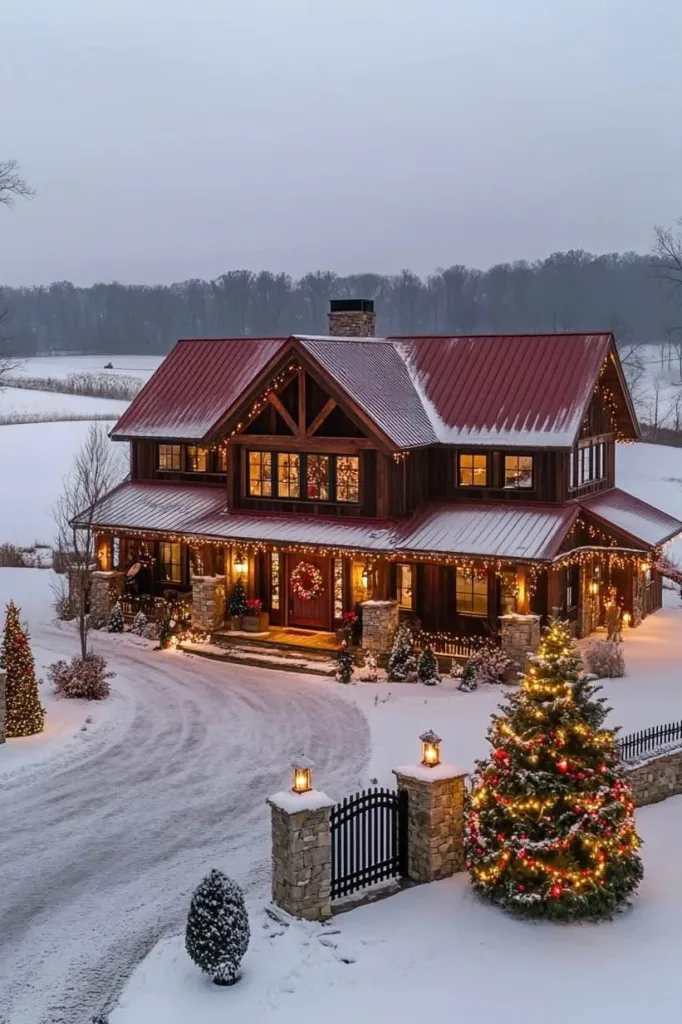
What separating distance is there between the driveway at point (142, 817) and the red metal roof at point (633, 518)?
9.21 metres

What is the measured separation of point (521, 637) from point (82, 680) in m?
10.4

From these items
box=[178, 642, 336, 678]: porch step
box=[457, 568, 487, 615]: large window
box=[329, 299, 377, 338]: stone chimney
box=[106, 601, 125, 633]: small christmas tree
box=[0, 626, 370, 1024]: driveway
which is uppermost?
box=[329, 299, 377, 338]: stone chimney

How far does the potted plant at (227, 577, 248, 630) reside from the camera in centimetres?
2975

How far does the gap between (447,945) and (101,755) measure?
9.90 meters

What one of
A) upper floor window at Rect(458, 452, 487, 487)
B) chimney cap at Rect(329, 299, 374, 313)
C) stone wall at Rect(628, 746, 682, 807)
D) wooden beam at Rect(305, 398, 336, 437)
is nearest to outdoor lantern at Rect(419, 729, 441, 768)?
stone wall at Rect(628, 746, 682, 807)

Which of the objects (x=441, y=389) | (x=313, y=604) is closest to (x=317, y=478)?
(x=313, y=604)

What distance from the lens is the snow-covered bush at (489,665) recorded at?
25.2 meters

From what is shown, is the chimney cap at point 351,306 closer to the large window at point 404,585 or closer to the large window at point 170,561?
the large window at point 170,561

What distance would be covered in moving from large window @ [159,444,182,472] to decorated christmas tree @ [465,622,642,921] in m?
22.1

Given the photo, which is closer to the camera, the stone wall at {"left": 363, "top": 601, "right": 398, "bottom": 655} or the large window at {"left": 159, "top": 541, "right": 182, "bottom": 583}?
the stone wall at {"left": 363, "top": 601, "right": 398, "bottom": 655}

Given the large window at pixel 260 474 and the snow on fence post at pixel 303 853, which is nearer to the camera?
the snow on fence post at pixel 303 853

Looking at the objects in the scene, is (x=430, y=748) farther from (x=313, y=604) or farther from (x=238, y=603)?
(x=238, y=603)

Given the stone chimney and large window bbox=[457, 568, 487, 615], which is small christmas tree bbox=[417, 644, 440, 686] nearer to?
large window bbox=[457, 568, 487, 615]

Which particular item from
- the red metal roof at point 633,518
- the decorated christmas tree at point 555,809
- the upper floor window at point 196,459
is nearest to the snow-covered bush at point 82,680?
the upper floor window at point 196,459
